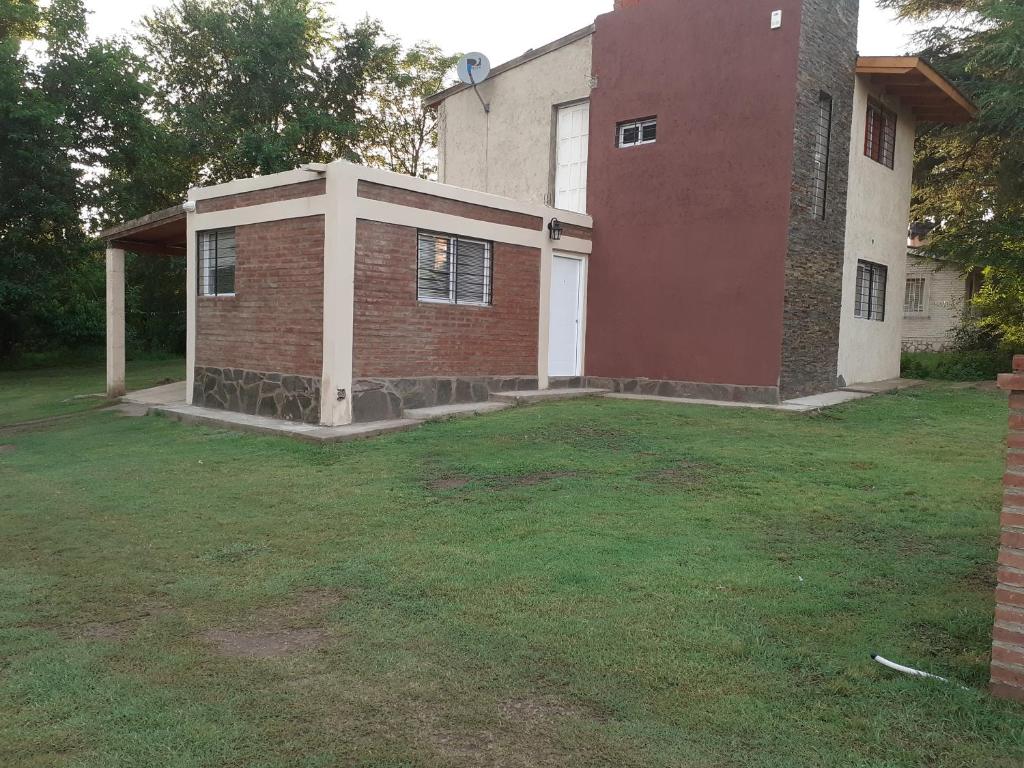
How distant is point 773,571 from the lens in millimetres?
4434

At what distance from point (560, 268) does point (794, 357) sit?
4.18 m

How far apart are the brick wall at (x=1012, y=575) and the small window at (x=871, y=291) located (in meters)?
12.5

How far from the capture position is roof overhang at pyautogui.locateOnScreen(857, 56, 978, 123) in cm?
1327

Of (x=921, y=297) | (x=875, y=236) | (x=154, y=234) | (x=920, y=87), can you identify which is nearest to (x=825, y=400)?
(x=875, y=236)

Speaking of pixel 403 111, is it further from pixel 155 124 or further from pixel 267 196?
pixel 267 196

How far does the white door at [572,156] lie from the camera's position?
14406mm

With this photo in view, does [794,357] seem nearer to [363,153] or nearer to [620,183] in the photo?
[620,183]

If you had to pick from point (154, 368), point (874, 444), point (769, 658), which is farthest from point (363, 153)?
point (769, 658)

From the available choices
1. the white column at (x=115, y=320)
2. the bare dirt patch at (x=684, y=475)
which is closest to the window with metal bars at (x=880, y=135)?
the bare dirt patch at (x=684, y=475)

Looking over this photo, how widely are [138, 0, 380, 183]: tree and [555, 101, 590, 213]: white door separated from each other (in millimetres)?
12319

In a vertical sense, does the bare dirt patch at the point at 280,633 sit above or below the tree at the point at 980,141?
below

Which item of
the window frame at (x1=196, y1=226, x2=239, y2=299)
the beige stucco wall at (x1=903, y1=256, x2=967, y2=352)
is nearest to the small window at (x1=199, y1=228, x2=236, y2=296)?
the window frame at (x1=196, y1=226, x2=239, y2=299)

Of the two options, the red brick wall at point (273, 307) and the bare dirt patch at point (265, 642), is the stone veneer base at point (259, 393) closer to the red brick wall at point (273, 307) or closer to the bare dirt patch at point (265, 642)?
the red brick wall at point (273, 307)

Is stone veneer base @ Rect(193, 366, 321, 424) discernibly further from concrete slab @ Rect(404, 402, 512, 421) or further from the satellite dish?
the satellite dish
